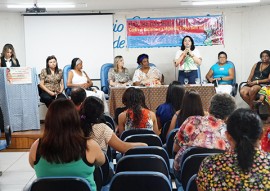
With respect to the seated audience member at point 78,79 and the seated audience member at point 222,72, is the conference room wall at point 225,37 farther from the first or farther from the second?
the seated audience member at point 78,79

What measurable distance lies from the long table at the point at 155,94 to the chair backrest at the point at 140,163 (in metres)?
4.15

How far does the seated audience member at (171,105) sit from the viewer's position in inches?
166

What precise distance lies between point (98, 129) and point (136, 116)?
2.92ft

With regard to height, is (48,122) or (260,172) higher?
(48,122)

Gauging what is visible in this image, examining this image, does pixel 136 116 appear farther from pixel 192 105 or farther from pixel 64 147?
pixel 64 147

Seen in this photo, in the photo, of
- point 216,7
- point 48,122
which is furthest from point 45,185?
point 216,7

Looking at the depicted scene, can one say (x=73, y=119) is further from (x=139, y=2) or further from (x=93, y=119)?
(x=139, y=2)

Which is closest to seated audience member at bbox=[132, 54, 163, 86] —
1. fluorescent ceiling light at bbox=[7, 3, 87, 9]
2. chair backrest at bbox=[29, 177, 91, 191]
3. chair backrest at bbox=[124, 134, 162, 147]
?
fluorescent ceiling light at bbox=[7, 3, 87, 9]

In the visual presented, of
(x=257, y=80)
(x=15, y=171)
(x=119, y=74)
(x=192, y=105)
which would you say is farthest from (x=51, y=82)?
(x=192, y=105)

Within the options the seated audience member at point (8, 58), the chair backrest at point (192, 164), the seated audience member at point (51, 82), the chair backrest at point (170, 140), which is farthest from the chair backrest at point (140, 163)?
the seated audience member at point (8, 58)

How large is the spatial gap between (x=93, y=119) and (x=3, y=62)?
424cm

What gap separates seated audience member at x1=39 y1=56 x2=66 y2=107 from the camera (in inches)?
265

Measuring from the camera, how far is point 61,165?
2133 millimetres

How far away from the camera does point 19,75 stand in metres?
5.77
